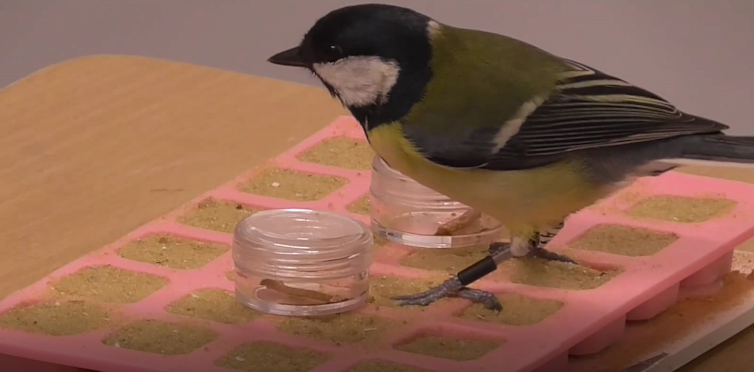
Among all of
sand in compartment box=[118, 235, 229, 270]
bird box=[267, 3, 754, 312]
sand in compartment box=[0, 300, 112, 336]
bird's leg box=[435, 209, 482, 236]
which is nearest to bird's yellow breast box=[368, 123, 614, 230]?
bird box=[267, 3, 754, 312]

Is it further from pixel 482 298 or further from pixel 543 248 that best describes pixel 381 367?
pixel 543 248

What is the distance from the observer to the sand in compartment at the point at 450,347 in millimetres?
1351

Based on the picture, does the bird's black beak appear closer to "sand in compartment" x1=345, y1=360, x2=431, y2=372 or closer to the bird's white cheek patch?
the bird's white cheek patch

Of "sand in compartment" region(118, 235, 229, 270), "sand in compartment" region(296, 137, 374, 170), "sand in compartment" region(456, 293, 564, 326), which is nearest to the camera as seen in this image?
"sand in compartment" region(456, 293, 564, 326)

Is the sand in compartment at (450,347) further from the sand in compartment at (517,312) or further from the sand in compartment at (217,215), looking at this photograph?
the sand in compartment at (217,215)

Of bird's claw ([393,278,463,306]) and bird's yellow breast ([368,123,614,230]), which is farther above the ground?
bird's yellow breast ([368,123,614,230])

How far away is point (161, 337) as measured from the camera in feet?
4.49

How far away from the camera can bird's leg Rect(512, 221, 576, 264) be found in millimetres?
1542

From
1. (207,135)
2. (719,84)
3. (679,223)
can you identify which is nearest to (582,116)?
(679,223)

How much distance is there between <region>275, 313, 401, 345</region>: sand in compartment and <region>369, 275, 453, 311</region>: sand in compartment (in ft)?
0.11

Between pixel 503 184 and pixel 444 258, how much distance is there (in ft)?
0.43

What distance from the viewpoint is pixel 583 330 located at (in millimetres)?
1365

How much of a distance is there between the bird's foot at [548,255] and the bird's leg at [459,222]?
93mm

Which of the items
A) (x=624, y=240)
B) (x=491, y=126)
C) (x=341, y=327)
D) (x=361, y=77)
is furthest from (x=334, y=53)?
(x=624, y=240)
